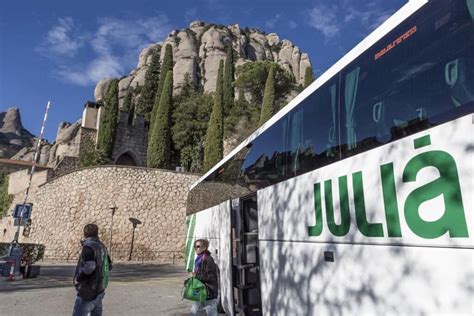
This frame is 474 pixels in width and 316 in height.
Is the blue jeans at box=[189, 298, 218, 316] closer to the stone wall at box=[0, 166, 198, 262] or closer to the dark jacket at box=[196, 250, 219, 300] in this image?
the dark jacket at box=[196, 250, 219, 300]

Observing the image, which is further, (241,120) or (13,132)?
(13,132)

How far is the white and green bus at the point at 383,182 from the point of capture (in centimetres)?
198

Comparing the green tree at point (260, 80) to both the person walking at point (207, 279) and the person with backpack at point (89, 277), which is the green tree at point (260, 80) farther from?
the person with backpack at point (89, 277)

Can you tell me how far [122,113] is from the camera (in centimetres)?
3812

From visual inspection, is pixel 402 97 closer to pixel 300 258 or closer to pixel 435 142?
pixel 435 142

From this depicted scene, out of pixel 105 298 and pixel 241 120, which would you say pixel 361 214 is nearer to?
pixel 105 298

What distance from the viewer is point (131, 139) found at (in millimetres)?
37562

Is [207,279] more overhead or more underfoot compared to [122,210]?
more underfoot

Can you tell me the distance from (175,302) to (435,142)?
723cm

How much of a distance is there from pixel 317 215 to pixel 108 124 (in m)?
35.3

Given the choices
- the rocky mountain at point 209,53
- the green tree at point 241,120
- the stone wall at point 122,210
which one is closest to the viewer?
the stone wall at point 122,210

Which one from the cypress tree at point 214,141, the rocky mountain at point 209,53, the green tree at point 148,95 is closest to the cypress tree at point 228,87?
the cypress tree at point 214,141

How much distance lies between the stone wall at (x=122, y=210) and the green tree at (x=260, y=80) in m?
20.1

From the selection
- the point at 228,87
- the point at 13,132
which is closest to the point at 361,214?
the point at 228,87
